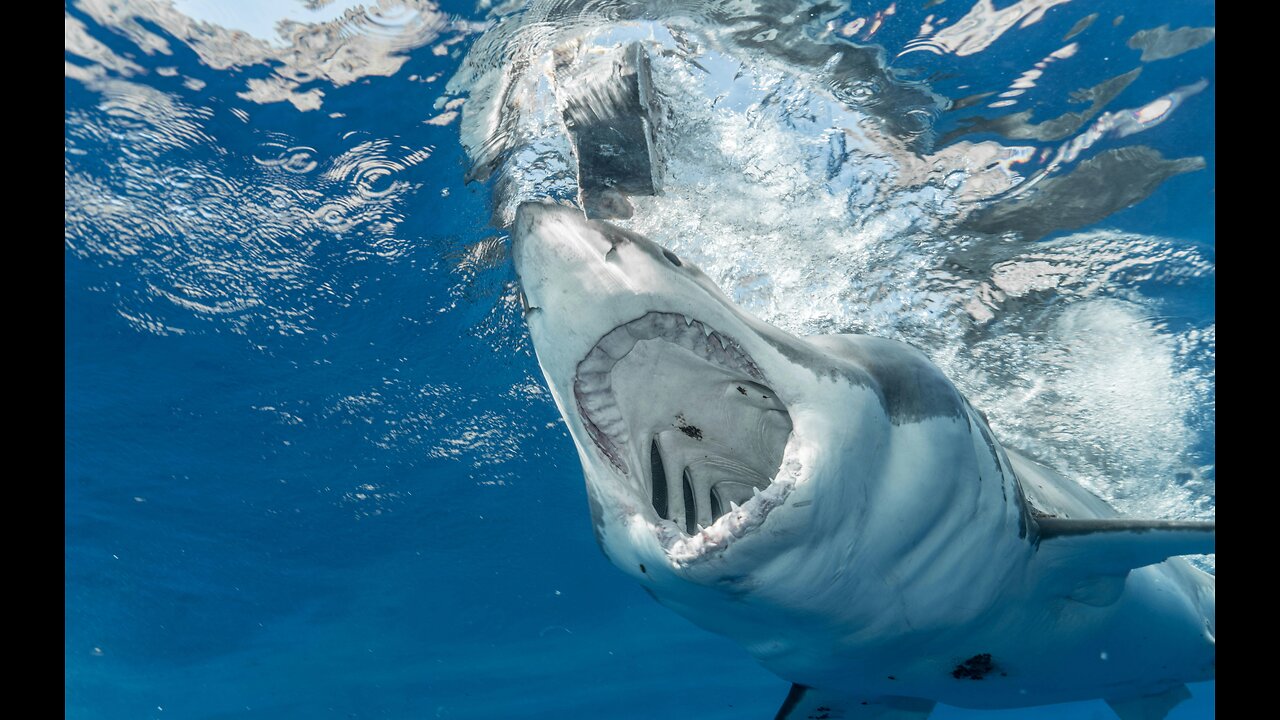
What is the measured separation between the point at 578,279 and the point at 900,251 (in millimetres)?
5364

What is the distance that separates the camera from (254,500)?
43.9 ft


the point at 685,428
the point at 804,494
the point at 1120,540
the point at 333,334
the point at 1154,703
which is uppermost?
the point at 333,334

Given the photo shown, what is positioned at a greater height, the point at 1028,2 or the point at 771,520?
the point at 1028,2

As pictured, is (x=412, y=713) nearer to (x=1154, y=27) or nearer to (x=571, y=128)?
(x=571, y=128)

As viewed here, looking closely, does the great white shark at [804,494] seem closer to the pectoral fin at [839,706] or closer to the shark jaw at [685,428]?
the shark jaw at [685,428]

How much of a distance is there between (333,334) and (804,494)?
8150 millimetres

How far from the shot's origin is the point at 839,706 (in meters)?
4.54

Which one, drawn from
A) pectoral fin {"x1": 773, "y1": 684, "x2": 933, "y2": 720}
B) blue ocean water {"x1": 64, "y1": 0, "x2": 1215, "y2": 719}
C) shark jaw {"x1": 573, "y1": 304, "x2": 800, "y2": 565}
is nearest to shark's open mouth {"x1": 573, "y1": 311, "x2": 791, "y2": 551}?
shark jaw {"x1": 573, "y1": 304, "x2": 800, "y2": 565}

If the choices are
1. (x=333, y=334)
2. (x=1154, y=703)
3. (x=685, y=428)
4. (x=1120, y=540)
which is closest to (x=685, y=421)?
(x=685, y=428)

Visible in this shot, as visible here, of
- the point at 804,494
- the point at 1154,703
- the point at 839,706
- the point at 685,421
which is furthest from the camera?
the point at 1154,703

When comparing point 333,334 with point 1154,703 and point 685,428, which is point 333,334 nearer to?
point 685,428

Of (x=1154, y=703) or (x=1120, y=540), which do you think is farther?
(x=1154, y=703)

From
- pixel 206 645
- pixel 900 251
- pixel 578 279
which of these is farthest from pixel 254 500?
Answer: pixel 578 279

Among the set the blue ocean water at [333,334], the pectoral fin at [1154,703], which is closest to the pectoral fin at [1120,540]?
the pectoral fin at [1154,703]
